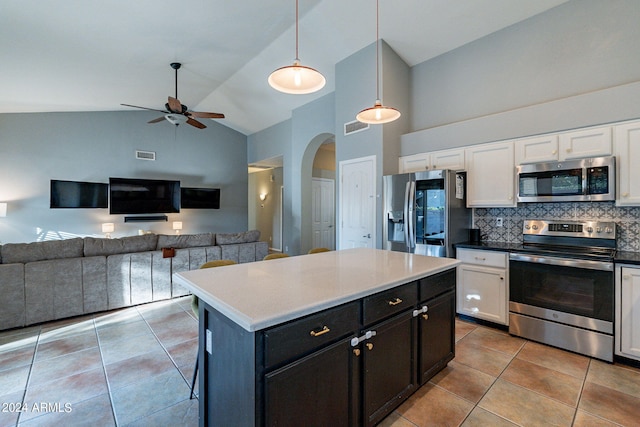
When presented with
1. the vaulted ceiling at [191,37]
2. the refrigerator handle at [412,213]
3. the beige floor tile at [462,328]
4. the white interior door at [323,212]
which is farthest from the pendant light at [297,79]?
the white interior door at [323,212]

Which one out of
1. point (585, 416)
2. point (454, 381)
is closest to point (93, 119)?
point (454, 381)

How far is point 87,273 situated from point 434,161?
464cm

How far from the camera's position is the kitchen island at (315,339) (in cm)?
117

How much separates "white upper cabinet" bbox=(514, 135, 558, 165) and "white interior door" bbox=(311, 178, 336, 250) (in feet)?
16.1

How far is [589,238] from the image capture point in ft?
9.43

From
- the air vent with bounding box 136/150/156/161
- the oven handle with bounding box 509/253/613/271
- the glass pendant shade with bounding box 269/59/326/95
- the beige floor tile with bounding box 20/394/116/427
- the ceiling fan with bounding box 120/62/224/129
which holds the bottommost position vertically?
the beige floor tile with bounding box 20/394/116/427

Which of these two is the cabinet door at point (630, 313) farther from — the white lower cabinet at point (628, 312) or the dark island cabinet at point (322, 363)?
the dark island cabinet at point (322, 363)

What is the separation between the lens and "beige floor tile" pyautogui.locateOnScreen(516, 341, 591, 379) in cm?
239

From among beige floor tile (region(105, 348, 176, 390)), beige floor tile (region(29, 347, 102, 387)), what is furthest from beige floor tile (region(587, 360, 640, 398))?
beige floor tile (region(29, 347, 102, 387))

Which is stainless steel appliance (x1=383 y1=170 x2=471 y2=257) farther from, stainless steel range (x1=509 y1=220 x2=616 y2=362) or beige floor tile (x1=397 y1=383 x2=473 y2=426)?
beige floor tile (x1=397 y1=383 x2=473 y2=426)

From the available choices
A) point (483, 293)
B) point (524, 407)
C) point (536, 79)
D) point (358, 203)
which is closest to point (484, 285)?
point (483, 293)

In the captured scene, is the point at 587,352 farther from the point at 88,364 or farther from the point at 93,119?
the point at 93,119

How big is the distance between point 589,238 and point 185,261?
4939 mm

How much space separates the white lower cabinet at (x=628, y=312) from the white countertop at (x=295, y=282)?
1.52m
